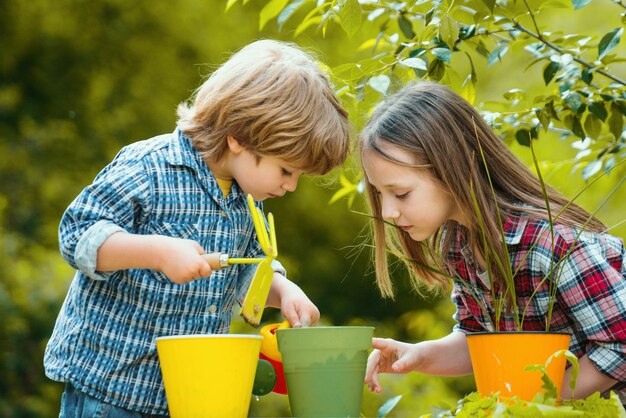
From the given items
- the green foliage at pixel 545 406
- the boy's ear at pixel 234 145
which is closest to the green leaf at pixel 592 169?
the boy's ear at pixel 234 145

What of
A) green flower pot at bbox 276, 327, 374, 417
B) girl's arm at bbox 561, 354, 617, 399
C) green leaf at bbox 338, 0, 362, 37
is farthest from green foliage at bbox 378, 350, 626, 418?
green leaf at bbox 338, 0, 362, 37

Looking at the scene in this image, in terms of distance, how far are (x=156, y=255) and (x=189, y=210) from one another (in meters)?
0.29

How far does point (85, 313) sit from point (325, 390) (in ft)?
1.87

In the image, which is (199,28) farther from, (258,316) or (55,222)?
(258,316)

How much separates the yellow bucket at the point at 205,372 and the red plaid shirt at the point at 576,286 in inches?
17.3

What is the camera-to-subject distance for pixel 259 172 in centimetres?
158

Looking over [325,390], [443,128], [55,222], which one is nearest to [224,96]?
[443,128]

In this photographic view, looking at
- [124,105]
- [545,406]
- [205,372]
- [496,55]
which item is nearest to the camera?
[545,406]

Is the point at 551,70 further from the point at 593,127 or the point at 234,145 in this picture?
the point at 234,145

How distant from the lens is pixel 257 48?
1.70 m

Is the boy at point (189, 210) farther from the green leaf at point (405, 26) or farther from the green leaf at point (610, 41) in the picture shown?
the green leaf at point (610, 41)

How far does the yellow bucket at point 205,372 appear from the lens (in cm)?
107

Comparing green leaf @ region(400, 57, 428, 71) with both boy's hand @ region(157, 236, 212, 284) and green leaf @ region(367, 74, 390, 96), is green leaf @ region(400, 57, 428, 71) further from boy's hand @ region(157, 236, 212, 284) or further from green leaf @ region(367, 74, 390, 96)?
boy's hand @ region(157, 236, 212, 284)

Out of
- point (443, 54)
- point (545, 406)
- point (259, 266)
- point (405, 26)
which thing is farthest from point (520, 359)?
point (405, 26)
